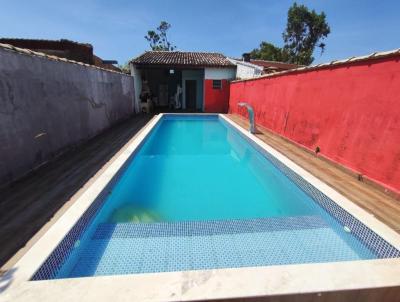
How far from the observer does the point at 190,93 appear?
61.1ft

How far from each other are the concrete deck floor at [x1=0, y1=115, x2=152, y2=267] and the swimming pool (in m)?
0.44

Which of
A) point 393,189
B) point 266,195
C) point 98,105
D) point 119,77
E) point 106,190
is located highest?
point 119,77

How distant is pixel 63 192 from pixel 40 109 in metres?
2.18

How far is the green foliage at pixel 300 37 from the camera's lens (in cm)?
3341

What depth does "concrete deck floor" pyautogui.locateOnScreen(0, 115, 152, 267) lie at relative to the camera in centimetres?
252

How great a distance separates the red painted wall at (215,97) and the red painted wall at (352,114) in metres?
8.64

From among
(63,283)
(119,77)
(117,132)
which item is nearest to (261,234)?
(63,283)

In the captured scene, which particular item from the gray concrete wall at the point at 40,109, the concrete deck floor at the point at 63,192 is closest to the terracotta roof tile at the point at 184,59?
the gray concrete wall at the point at 40,109

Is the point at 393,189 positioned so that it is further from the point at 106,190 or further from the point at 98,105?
the point at 98,105

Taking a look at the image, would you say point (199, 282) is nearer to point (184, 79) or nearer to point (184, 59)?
point (184, 59)

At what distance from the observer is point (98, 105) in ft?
26.4

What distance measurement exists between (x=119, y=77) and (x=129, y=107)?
7.27 feet

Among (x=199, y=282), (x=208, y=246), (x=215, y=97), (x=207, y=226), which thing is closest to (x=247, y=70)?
(x=215, y=97)

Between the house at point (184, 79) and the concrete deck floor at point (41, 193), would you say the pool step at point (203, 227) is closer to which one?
the concrete deck floor at point (41, 193)
